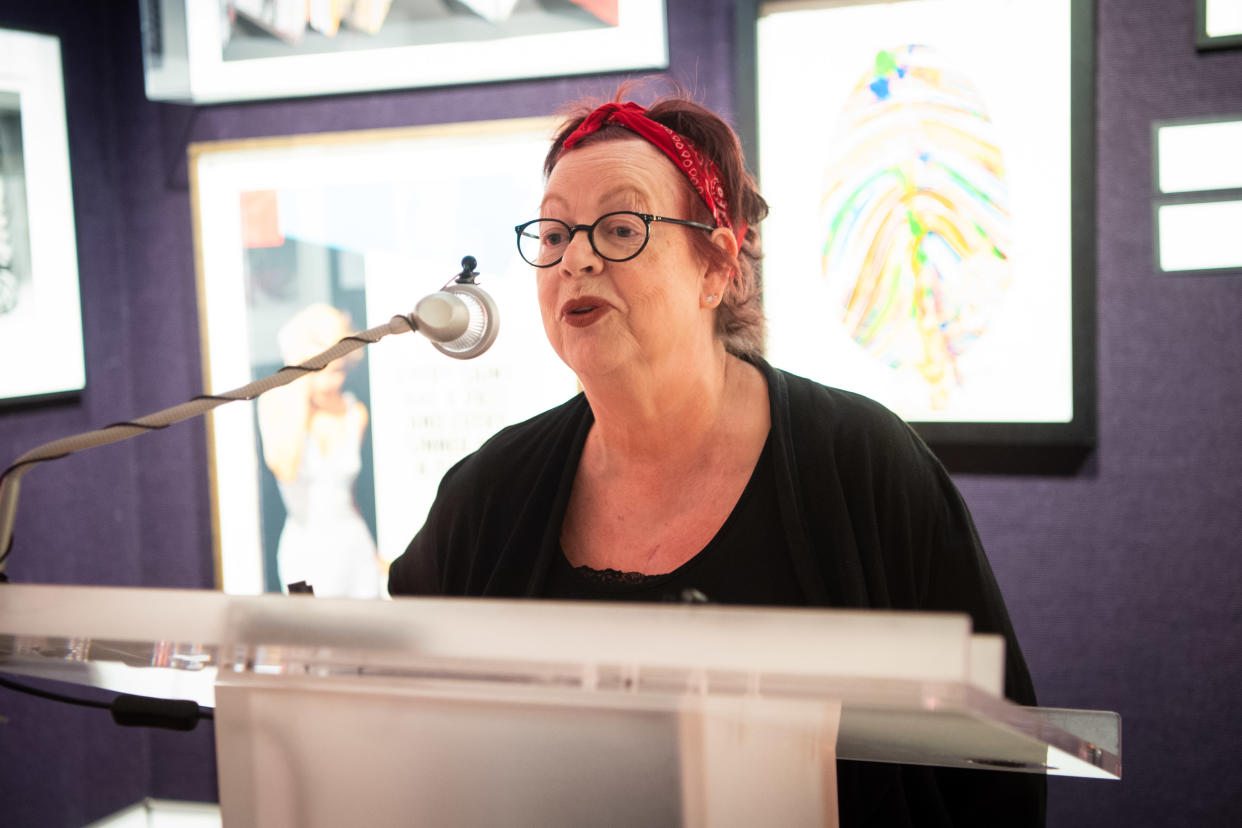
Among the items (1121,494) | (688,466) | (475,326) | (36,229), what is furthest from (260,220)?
(1121,494)

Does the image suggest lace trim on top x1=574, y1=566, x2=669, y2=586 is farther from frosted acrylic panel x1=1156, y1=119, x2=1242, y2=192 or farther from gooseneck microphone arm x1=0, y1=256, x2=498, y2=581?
frosted acrylic panel x1=1156, y1=119, x2=1242, y2=192

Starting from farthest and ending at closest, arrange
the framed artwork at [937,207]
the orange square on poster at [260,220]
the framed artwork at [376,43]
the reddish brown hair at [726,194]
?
the orange square on poster at [260,220] → the framed artwork at [376,43] → the framed artwork at [937,207] → the reddish brown hair at [726,194]

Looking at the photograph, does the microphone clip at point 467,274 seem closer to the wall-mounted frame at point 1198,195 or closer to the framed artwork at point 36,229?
the wall-mounted frame at point 1198,195

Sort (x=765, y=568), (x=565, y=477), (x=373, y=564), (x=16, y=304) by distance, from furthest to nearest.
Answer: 1. (x=373, y=564)
2. (x=16, y=304)
3. (x=565, y=477)
4. (x=765, y=568)

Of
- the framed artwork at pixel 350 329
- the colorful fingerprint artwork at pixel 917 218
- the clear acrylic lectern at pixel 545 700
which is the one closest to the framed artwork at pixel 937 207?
the colorful fingerprint artwork at pixel 917 218

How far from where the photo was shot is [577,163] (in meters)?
1.40

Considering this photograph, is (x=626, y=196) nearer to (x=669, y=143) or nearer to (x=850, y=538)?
(x=669, y=143)

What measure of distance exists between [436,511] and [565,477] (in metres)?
0.25

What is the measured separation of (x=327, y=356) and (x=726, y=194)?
767mm

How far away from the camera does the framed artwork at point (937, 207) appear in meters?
2.03

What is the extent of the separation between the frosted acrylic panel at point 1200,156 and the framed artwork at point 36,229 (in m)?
2.54

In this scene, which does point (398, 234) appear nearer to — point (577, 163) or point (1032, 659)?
point (577, 163)

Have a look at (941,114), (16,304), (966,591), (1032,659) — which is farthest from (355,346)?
(16,304)

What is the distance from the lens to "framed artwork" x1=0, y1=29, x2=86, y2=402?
2398 millimetres
